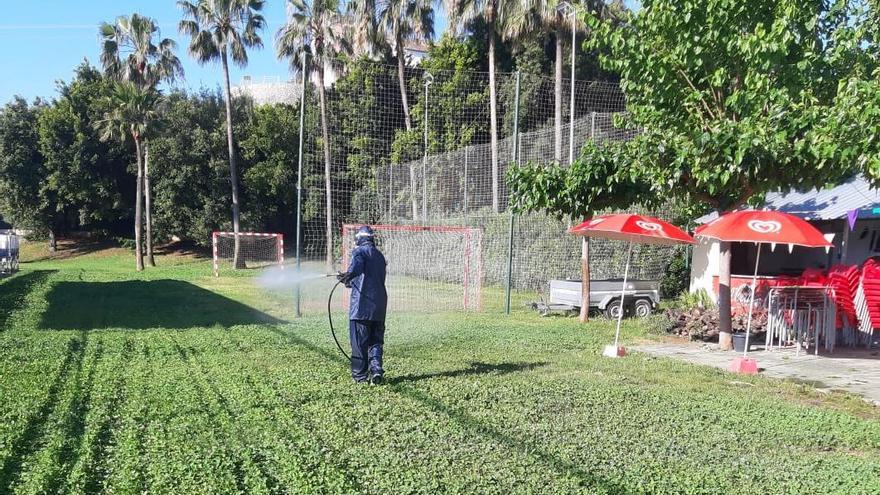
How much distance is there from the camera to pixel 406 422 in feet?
19.2

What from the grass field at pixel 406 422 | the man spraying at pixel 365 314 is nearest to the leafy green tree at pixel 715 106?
the grass field at pixel 406 422

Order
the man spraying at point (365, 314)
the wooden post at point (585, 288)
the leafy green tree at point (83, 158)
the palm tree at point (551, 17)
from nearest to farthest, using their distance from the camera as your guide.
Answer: the man spraying at point (365, 314), the wooden post at point (585, 288), the palm tree at point (551, 17), the leafy green tree at point (83, 158)

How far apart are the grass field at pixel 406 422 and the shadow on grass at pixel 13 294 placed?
3445 millimetres

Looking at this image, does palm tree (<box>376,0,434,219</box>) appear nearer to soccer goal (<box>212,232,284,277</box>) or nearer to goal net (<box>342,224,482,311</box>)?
soccer goal (<box>212,232,284,277</box>)

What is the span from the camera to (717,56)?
991 cm

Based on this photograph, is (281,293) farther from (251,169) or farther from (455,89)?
(251,169)

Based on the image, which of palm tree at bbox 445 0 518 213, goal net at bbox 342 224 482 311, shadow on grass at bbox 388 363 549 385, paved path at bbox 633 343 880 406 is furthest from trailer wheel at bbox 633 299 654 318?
palm tree at bbox 445 0 518 213

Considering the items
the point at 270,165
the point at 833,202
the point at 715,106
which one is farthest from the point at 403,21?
the point at 715,106

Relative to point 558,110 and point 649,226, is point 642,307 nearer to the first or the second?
point 649,226

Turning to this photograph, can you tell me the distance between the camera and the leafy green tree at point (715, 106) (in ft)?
28.6

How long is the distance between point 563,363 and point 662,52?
4.76 meters

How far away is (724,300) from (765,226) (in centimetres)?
216

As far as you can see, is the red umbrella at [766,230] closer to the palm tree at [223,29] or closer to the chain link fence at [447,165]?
the chain link fence at [447,165]

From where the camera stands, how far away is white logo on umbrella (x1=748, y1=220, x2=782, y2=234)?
28.5ft
